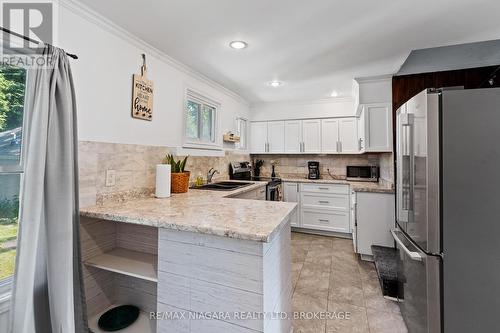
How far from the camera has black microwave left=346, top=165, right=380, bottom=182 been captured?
3863mm

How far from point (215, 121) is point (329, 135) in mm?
2105

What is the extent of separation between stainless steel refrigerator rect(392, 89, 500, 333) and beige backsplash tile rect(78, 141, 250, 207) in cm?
215

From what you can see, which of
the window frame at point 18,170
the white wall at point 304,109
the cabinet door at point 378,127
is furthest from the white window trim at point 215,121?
the cabinet door at point 378,127

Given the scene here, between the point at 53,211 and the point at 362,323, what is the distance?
7.57ft

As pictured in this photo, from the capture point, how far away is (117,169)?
1.81 m

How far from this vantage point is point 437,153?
124 centimetres

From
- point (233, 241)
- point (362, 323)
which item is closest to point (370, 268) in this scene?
point (362, 323)

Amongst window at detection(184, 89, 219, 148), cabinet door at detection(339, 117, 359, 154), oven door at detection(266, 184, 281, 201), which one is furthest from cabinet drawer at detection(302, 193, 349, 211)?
window at detection(184, 89, 219, 148)

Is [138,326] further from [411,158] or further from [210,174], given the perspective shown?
[411,158]

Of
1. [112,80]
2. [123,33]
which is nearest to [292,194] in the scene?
[112,80]

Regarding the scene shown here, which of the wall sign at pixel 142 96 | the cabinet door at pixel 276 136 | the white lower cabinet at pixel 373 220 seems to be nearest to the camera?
the wall sign at pixel 142 96

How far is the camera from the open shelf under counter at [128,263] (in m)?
1.39

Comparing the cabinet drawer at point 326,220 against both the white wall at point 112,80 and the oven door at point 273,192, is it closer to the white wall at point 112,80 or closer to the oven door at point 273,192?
the oven door at point 273,192

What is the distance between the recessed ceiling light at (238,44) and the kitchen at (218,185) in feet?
0.07
